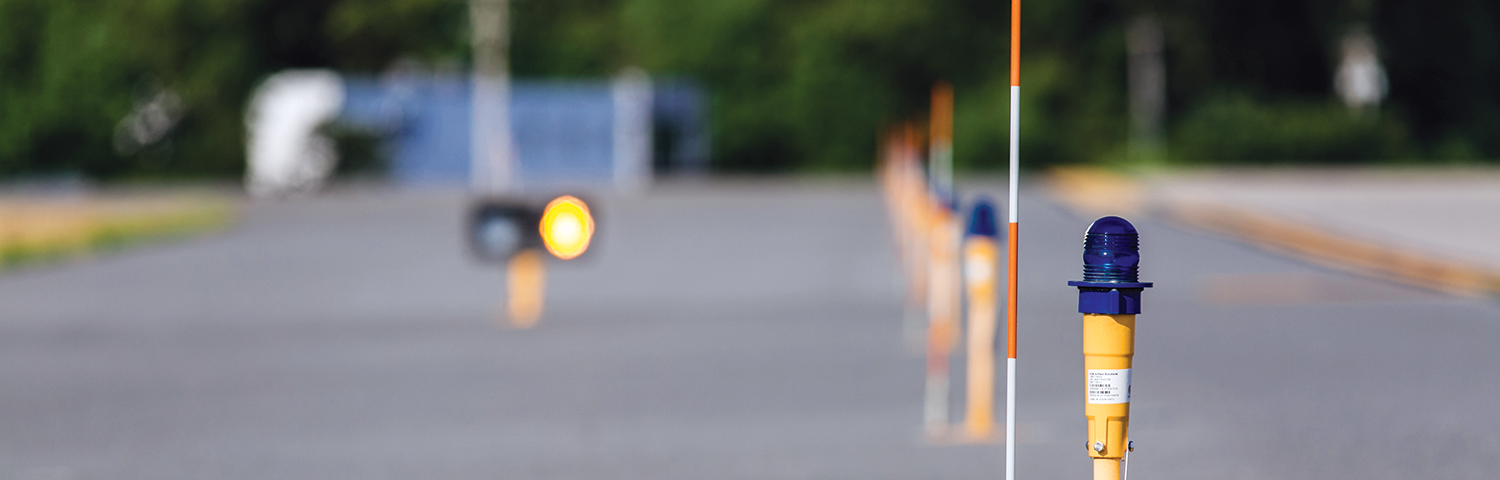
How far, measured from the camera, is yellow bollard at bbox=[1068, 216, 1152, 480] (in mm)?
4699

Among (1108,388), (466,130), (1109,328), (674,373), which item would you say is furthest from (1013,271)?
(466,130)

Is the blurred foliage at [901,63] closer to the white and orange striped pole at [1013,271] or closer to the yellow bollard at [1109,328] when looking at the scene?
the white and orange striped pole at [1013,271]

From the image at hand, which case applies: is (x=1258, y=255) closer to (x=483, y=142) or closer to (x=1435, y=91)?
(x=483, y=142)

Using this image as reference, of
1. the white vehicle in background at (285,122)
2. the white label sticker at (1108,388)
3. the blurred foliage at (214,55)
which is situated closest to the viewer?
the white label sticker at (1108,388)

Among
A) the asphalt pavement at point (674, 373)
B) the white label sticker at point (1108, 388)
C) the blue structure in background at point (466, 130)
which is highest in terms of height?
the blue structure in background at point (466, 130)

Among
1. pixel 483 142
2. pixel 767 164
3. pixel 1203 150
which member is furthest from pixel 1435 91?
pixel 483 142

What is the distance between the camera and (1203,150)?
5984cm

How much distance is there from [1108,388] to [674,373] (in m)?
6.58

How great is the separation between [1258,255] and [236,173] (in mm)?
45058

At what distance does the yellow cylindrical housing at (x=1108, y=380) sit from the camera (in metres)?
4.79

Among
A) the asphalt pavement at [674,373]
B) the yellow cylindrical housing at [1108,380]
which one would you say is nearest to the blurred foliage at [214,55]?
the asphalt pavement at [674,373]

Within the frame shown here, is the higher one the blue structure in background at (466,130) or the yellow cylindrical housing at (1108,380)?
the blue structure in background at (466,130)

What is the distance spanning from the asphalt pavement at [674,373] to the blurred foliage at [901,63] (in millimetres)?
39719

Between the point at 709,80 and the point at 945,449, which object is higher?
the point at 709,80
